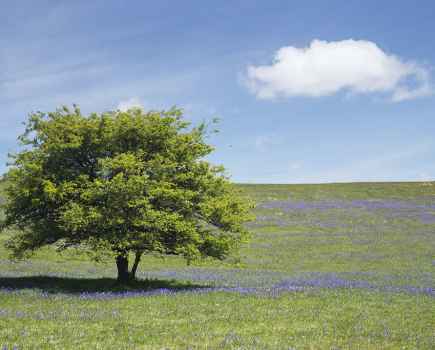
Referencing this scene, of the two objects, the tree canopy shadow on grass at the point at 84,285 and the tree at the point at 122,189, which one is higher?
the tree at the point at 122,189

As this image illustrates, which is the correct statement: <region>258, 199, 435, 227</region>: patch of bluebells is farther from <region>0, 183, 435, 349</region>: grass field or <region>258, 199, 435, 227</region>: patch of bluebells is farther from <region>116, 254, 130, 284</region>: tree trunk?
<region>116, 254, 130, 284</region>: tree trunk

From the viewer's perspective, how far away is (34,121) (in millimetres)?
21812

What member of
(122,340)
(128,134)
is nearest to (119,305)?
(122,340)

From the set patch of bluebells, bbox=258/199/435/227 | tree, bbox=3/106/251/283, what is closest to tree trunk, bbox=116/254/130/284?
tree, bbox=3/106/251/283

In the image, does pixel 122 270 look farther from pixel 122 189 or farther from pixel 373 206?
pixel 373 206

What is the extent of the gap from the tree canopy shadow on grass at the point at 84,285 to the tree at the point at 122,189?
1.02m

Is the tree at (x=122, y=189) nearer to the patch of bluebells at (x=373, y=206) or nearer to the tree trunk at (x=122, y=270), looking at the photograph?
the tree trunk at (x=122, y=270)

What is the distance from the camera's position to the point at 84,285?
22500 millimetres

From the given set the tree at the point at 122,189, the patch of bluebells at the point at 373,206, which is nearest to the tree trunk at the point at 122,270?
the tree at the point at 122,189

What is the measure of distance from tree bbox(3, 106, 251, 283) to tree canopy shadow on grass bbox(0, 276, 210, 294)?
1.02 m

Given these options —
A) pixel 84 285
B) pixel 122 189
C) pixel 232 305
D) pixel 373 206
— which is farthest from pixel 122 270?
pixel 373 206

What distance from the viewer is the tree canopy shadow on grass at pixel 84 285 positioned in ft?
68.4

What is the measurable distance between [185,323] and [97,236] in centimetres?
773

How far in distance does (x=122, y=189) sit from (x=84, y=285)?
6.10 metres
